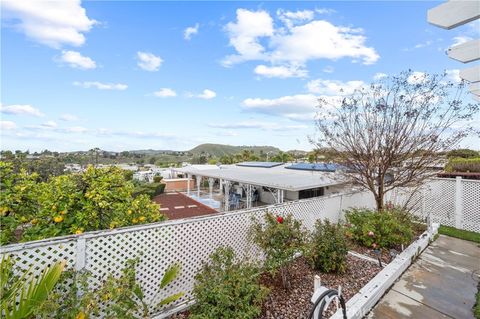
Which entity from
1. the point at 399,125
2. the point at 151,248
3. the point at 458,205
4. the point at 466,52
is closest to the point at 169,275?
the point at 151,248

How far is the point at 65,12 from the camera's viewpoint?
205 inches

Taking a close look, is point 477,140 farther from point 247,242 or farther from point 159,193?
point 159,193

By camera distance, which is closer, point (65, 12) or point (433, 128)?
point (65, 12)

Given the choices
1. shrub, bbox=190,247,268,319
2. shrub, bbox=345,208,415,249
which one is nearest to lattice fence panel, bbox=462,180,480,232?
shrub, bbox=345,208,415,249

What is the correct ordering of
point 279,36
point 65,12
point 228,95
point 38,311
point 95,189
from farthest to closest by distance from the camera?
point 228,95 → point 279,36 → point 65,12 → point 95,189 → point 38,311

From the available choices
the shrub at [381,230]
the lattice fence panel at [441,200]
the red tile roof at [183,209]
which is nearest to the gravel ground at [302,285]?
the shrub at [381,230]

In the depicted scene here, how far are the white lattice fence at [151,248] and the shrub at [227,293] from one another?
0.61 m

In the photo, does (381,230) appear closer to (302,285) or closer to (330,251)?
(330,251)

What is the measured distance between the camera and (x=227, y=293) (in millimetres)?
3061

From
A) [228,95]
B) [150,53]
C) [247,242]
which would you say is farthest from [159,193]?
[247,242]

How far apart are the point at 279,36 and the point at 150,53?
6.28 m

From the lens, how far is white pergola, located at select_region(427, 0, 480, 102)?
2.49 metres

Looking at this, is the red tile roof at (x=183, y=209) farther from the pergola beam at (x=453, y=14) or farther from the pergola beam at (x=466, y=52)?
the pergola beam at (x=453, y=14)

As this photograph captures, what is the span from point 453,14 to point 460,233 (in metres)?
8.58
